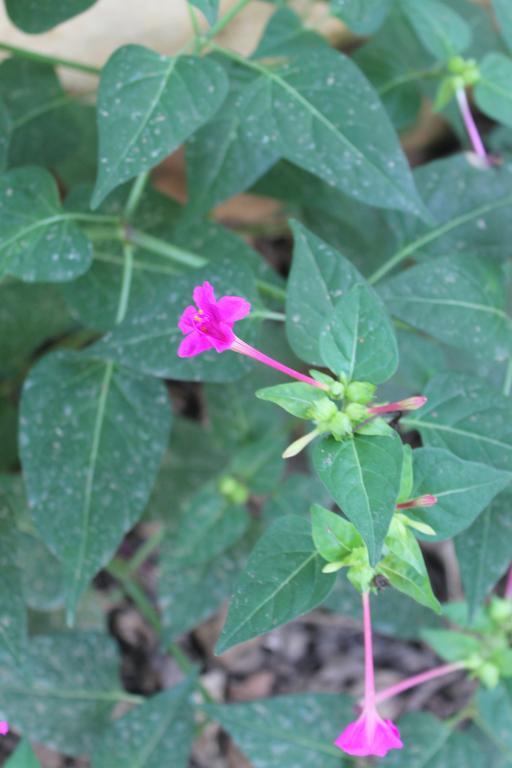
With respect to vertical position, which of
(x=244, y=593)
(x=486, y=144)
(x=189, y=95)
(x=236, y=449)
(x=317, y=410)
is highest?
(x=189, y=95)

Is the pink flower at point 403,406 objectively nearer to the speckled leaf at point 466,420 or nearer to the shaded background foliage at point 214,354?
the shaded background foliage at point 214,354

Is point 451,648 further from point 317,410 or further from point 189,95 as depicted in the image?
point 189,95

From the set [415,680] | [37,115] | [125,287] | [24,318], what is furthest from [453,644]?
[37,115]

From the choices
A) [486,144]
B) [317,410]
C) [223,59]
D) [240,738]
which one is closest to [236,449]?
[240,738]

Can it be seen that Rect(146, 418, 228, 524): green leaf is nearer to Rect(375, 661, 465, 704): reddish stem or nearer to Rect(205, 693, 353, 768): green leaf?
Rect(205, 693, 353, 768): green leaf

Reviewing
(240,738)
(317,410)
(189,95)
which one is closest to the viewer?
(317,410)

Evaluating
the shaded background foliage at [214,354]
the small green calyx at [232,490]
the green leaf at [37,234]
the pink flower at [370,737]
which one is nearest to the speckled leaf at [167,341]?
the shaded background foliage at [214,354]

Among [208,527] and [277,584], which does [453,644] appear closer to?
[208,527]
